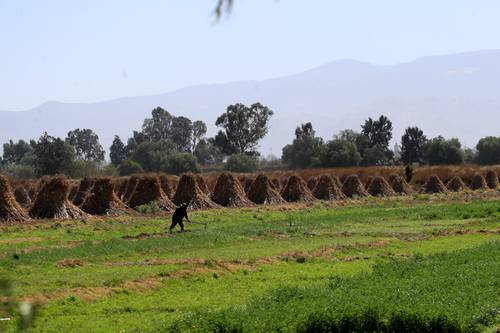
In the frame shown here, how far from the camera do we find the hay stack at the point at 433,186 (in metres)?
83.2

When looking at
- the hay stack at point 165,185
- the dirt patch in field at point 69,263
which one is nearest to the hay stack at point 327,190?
the hay stack at point 165,185

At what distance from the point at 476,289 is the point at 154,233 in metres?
23.0

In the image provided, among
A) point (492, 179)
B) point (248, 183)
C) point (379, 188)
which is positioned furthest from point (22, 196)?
point (492, 179)

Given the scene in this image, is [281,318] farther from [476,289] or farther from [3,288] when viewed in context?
[3,288]

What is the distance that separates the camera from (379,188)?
79625mm

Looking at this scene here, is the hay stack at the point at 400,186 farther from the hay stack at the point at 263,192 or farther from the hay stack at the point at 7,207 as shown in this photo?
the hay stack at the point at 7,207

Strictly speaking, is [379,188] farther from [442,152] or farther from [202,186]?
[442,152]

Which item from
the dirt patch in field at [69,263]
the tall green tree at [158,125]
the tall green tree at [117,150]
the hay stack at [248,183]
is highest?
the tall green tree at [158,125]

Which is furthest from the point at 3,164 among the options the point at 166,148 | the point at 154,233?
the point at 154,233

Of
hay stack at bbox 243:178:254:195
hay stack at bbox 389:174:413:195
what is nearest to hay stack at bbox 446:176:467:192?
hay stack at bbox 389:174:413:195

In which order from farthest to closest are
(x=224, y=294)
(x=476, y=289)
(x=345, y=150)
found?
(x=345, y=150) < (x=224, y=294) < (x=476, y=289)

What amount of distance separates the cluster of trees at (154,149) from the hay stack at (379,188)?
146 ft

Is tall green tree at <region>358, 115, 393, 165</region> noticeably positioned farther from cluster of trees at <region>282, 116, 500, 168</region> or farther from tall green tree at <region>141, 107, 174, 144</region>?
tall green tree at <region>141, 107, 174, 144</region>

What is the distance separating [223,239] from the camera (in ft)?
108
